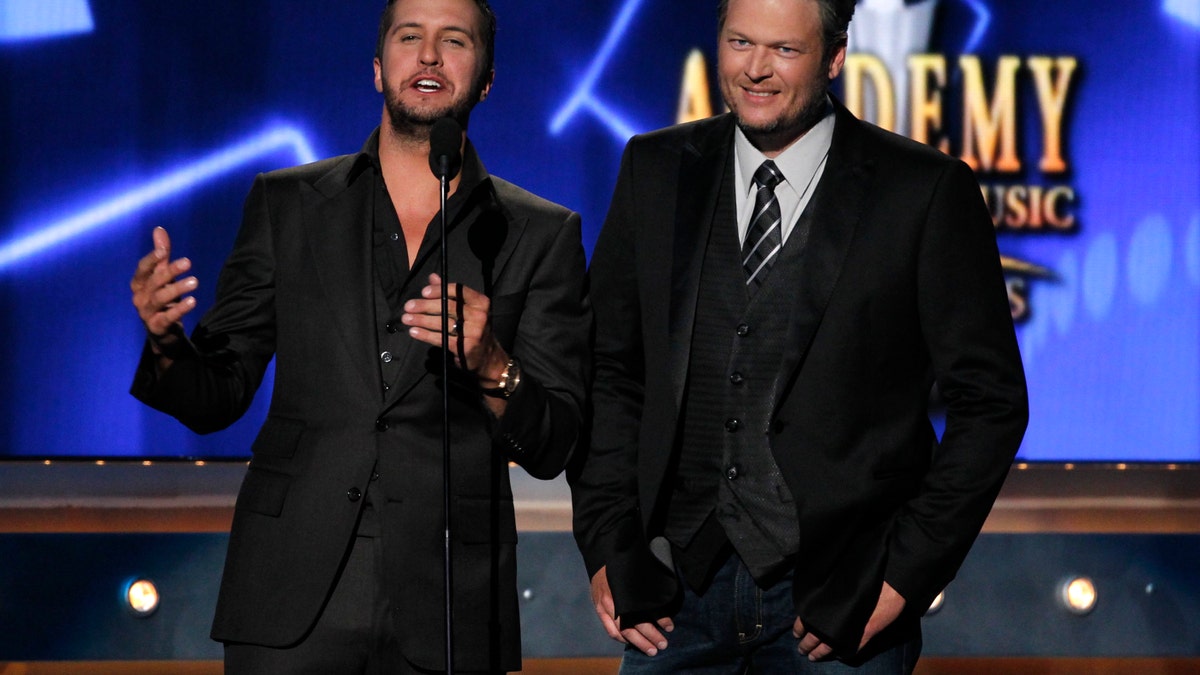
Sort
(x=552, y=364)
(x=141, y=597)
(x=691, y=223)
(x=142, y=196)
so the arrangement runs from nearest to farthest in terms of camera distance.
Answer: (x=691, y=223), (x=552, y=364), (x=142, y=196), (x=141, y=597)

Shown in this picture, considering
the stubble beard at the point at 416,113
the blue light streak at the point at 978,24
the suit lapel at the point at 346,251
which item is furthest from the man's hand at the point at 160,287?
the blue light streak at the point at 978,24

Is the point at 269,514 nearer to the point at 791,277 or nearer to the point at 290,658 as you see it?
the point at 290,658

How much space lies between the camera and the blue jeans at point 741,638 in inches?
84.2

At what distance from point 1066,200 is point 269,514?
2.59 m

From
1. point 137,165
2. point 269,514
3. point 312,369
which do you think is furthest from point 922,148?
point 137,165

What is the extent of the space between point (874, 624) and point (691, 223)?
687 millimetres

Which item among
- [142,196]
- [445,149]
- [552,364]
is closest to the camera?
[445,149]

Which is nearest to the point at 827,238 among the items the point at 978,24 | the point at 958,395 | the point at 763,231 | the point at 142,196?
the point at 763,231

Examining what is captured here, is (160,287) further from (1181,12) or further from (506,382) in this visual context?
(1181,12)

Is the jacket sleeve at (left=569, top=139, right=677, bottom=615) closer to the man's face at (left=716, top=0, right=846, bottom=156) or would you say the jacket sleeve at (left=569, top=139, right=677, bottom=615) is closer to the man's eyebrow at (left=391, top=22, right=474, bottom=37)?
the man's face at (left=716, top=0, right=846, bottom=156)

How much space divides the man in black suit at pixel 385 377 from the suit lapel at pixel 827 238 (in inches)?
16.2

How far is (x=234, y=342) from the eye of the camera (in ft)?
7.83

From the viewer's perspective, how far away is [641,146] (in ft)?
7.86

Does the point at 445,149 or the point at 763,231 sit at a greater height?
the point at 445,149
